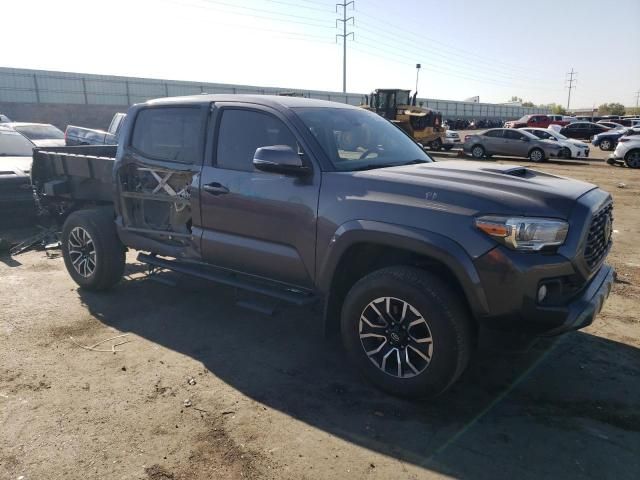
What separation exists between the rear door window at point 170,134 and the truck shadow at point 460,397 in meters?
1.55

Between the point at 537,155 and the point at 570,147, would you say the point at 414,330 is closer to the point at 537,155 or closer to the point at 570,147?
the point at 537,155

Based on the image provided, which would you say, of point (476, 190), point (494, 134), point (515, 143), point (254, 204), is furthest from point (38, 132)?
point (515, 143)

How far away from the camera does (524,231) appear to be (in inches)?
112

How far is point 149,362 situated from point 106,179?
2385 millimetres

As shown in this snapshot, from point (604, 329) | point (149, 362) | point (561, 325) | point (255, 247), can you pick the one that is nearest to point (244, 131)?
point (255, 247)

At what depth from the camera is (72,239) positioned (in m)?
5.33

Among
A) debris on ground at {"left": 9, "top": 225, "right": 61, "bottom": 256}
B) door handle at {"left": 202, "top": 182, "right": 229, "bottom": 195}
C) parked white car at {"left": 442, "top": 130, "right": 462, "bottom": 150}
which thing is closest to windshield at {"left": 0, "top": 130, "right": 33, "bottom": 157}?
debris on ground at {"left": 9, "top": 225, "right": 61, "bottom": 256}

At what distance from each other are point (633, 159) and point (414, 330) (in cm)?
1890

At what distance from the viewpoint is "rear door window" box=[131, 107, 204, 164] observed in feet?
14.3

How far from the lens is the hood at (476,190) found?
9.60ft

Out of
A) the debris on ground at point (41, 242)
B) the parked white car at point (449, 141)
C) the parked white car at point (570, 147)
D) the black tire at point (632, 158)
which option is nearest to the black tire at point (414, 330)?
the debris on ground at point (41, 242)

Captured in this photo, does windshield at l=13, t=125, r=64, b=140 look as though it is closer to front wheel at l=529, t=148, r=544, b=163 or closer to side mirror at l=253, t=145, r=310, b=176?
side mirror at l=253, t=145, r=310, b=176

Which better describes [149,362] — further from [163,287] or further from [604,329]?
[604,329]

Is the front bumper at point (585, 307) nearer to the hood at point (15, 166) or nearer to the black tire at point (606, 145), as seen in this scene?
the hood at point (15, 166)
